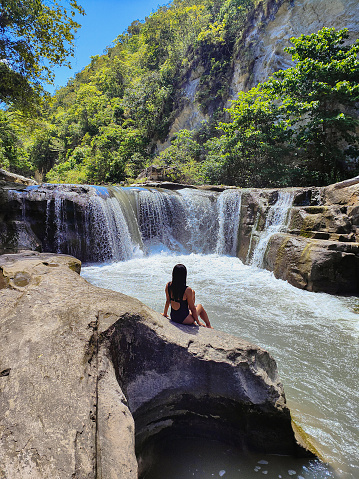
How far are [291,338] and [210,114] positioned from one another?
19.3 m

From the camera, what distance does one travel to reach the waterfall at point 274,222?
796cm

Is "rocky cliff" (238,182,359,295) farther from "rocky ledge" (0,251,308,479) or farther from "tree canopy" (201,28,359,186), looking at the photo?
"tree canopy" (201,28,359,186)

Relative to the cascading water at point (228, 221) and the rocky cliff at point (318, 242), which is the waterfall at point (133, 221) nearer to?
the cascading water at point (228, 221)

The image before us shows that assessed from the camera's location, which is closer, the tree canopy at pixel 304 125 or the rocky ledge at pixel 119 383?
the rocky ledge at pixel 119 383

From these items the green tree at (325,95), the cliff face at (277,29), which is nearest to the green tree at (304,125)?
the green tree at (325,95)

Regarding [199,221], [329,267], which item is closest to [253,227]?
[199,221]

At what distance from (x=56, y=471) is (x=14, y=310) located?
135cm

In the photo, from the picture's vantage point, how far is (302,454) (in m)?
2.00

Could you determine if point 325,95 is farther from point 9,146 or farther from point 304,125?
point 9,146

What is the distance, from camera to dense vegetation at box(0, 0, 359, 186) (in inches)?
446

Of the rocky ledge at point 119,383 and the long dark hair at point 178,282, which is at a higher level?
the long dark hair at point 178,282

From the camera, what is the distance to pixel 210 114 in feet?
65.4

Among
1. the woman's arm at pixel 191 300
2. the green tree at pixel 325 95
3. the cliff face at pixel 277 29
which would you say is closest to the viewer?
the woman's arm at pixel 191 300

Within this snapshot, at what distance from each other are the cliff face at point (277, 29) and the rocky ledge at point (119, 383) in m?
17.4
